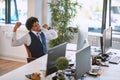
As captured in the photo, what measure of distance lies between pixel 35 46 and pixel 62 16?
189 centimetres

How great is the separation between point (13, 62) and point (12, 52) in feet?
0.97

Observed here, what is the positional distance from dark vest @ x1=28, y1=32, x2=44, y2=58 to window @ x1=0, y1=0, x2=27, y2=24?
107 inches

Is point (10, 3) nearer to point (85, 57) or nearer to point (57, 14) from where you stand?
point (57, 14)

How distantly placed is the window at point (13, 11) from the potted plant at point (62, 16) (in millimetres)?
1136

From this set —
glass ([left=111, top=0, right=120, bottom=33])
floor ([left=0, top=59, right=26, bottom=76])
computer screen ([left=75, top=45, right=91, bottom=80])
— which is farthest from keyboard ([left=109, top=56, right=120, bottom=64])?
floor ([left=0, top=59, right=26, bottom=76])

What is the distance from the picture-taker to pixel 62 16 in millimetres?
5371

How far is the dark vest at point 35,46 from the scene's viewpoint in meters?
3.64

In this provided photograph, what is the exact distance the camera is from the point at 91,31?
5.95m

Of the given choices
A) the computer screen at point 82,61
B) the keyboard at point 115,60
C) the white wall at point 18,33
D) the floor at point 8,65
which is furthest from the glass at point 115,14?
the computer screen at point 82,61

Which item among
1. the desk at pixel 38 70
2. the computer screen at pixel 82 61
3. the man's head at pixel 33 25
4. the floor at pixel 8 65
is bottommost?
the floor at pixel 8 65

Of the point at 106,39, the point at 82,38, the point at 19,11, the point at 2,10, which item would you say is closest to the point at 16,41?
the point at 82,38

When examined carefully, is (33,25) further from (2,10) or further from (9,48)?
(2,10)

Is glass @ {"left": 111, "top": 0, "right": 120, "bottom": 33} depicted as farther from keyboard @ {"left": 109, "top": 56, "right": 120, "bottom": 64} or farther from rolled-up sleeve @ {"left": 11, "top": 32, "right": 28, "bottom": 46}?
rolled-up sleeve @ {"left": 11, "top": 32, "right": 28, "bottom": 46}

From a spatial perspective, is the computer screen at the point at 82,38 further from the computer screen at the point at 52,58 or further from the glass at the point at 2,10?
the glass at the point at 2,10
